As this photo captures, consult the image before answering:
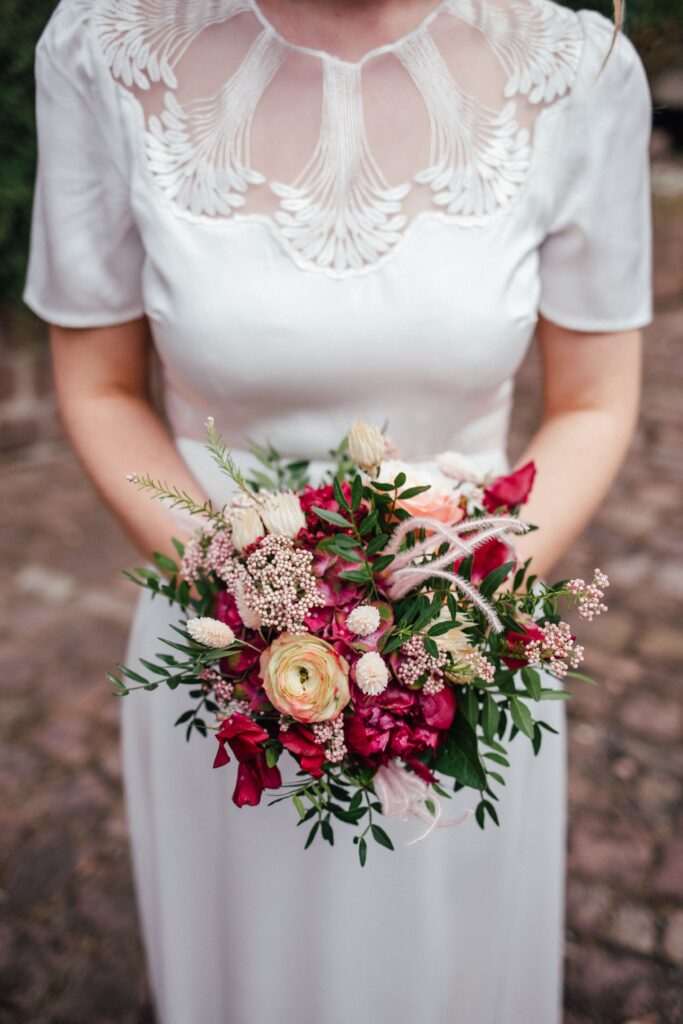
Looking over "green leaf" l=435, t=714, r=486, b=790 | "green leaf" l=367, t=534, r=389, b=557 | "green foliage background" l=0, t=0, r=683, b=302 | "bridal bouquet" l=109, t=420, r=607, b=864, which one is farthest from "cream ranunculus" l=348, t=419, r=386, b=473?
"green foliage background" l=0, t=0, r=683, b=302

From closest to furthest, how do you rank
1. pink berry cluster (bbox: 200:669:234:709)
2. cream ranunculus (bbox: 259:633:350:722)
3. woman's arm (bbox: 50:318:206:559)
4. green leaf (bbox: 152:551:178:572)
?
cream ranunculus (bbox: 259:633:350:722) → pink berry cluster (bbox: 200:669:234:709) → green leaf (bbox: 152:551:178:572) → woman's arm (bbox: 50:318:206:559)

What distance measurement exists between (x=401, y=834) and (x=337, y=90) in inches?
45.1

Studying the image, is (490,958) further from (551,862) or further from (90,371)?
(90,371)

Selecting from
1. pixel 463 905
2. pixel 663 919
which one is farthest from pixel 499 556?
pixel 663 919

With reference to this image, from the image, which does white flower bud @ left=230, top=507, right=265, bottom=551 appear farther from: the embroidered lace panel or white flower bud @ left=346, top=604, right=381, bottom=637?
the embroidered lace panel

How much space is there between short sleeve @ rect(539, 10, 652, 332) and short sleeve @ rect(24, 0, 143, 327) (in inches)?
25.6

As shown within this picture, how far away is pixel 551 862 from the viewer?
1679 mm

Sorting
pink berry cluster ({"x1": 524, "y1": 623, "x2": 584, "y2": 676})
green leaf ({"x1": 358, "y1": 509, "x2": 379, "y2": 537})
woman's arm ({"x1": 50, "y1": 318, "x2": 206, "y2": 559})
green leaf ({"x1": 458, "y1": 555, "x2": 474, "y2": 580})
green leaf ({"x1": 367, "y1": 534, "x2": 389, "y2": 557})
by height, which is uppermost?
woman's arm ({"x1": 50, "y1": 318, "x2": 206, "y2": 559})

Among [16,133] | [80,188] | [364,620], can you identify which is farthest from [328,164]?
[16,133]

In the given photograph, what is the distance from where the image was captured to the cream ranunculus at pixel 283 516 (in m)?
0.97

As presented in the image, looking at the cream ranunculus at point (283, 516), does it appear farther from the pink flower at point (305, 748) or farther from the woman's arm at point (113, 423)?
the woman's arm at point (113, 423)

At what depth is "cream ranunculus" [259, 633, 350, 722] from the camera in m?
0.90

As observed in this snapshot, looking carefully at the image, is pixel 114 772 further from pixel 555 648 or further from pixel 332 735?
pixel 555 648

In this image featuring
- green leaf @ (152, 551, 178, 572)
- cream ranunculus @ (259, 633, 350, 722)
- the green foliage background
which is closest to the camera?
cream ranunculus @ (259, 633, 350, 722)
